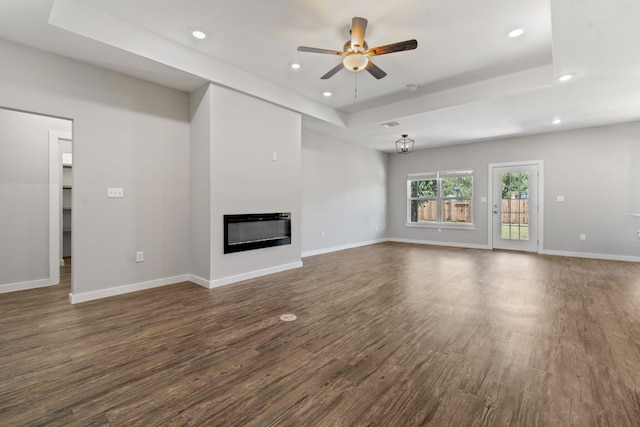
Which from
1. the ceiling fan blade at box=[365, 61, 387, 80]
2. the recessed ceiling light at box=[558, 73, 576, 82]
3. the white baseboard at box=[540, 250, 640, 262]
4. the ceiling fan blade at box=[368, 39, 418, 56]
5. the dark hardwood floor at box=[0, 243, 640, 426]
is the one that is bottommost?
the dark hardwood floor at box=[0, 243, 640, 426]

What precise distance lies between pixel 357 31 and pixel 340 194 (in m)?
4.54

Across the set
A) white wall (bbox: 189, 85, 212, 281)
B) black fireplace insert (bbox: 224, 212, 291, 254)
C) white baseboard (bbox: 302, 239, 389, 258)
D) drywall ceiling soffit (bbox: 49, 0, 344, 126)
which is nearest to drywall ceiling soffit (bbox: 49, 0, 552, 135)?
drywall ceiling soffit (bbox: 49, 0, 344, 126)

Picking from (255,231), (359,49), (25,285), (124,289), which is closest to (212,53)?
(359,49)

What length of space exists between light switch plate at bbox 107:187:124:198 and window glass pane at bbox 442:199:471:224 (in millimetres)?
7428

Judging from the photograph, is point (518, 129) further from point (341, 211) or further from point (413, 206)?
point (341, 211)

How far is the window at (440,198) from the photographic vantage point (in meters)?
7.58

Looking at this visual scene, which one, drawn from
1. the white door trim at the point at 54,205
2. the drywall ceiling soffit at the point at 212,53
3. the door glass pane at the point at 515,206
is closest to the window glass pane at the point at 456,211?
the door glass pane at the point at 515,206

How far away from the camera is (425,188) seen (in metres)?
8.31

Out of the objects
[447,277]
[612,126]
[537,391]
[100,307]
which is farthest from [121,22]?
[612,126]

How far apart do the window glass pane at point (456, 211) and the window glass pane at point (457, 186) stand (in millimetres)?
190

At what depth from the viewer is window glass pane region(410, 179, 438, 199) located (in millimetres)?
8125

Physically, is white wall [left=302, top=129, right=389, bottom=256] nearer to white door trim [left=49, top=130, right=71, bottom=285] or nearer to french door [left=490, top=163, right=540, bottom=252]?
french door [left=490, top=163, right=540, bottom=252]

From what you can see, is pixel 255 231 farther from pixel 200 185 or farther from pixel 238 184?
pixel 200 185

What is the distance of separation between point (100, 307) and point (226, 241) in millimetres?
1510
